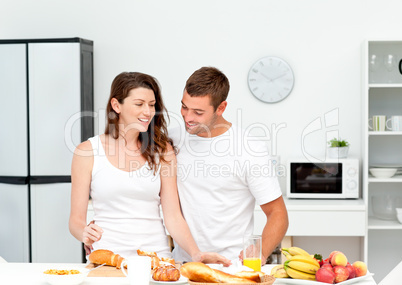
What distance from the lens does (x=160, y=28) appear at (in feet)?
14.8

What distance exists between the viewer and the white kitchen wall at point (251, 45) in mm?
4383

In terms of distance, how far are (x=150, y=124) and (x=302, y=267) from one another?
3.03ft

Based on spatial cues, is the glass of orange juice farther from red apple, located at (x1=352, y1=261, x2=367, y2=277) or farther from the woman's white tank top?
the woman's white tank top

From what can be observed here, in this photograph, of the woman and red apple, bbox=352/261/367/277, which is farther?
the woman

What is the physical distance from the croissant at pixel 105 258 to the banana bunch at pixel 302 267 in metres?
0.59

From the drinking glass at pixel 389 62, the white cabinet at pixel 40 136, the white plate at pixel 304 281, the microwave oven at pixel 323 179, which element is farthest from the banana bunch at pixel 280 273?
the drinking glass at pixel 389 62

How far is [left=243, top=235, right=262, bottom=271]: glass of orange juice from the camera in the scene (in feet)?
5.87

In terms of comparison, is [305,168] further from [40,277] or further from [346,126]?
[40,277]

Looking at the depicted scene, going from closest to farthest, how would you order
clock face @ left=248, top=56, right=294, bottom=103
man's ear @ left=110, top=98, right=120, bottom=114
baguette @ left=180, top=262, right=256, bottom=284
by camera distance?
1. baguette @ left=180, top=262, right=256, bottom=284
2. man's ear @ left=110, top=98, right=120, bottom=114
3. clock face @ left=248, top=56, right=294, bottom=103

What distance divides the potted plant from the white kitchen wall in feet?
0.54

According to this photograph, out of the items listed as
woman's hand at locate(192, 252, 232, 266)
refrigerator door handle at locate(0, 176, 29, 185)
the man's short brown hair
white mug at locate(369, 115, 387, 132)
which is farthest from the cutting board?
white mug at locate(369, 115, 387, 132)

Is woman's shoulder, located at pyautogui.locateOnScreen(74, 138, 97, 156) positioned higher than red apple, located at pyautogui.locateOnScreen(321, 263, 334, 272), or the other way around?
→ woman's shoulder, located at pyautogui.locateOnScreen(74, 138, 97, 156)

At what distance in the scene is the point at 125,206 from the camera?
2223mm

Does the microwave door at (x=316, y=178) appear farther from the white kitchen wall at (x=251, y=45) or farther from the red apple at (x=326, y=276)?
the red apple at (x=326, y=276)
